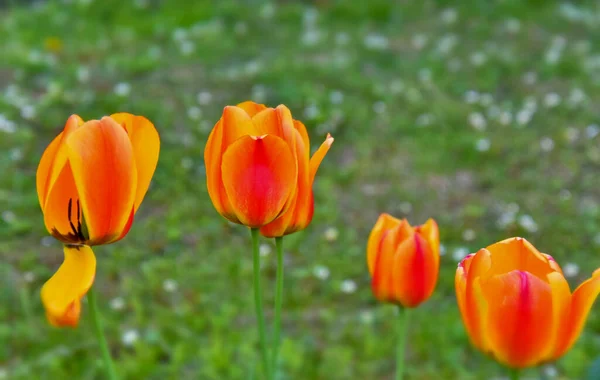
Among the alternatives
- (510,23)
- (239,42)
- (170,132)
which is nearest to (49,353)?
(170,132)

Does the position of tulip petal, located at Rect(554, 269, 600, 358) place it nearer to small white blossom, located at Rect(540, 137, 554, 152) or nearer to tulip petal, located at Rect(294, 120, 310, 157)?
tulip petal, located at Rect(294, 120, 310, 157)

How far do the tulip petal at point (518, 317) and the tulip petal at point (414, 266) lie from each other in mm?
198

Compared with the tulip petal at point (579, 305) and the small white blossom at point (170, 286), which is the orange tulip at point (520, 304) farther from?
the small white blossom at point (170, 286)

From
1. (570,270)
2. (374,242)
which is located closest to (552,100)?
(570,270)

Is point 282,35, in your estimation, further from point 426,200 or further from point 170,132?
point 426,200

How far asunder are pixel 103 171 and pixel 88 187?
0.07ft

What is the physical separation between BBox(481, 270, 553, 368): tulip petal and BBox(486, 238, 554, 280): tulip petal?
2.2 inches

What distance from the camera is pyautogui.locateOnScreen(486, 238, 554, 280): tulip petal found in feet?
2.36

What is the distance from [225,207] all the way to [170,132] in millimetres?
2430

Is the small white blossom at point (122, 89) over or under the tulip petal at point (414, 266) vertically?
under

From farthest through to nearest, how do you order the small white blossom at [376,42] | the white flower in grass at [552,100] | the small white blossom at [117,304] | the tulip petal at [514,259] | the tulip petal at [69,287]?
1. the small white blossom at [376,42]
2. the white flower in grass at [552,100]
3. the small white blossom at [117,304]
4. the tulip petal at [514,259]
5. the tulip petal at [69,287]

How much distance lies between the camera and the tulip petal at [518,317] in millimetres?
656

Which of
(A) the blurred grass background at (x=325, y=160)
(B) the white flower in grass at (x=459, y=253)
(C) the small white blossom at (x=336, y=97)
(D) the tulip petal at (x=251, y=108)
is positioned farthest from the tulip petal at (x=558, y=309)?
(C) the small white blossom at (x=336, y=97)

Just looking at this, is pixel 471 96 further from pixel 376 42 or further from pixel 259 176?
pixel 259 176
